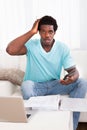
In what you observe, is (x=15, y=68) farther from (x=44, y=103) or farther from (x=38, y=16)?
(x=44, y=103)

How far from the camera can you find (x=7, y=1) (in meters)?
2.91

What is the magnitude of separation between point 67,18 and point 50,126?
185cm

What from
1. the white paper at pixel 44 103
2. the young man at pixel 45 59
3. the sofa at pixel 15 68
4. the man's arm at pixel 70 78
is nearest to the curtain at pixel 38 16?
the sofa at pixel 15 68

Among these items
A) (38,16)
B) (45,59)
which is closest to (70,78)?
(45,59)

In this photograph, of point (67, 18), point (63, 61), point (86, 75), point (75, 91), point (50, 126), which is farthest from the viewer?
point (67, 18)

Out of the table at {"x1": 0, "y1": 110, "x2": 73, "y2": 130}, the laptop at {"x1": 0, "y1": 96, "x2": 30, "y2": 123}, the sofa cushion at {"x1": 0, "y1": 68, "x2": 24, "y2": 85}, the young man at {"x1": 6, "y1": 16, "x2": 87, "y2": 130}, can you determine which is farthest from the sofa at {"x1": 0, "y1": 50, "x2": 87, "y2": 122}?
the laptop at {"x1": 0, "y1": 96, "x2": 30, "y2": 123}

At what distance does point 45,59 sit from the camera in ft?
7.32

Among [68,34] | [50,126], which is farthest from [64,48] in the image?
[50,126]

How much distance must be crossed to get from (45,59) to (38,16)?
0.81m

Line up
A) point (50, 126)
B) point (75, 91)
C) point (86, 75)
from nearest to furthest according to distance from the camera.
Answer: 1. point (50, 126)
2. point (75, 91)
3. point (86, 75)

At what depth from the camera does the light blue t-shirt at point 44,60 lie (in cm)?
223

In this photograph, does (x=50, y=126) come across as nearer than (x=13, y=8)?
Yes

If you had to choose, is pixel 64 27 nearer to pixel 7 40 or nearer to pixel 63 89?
pixel 7 40

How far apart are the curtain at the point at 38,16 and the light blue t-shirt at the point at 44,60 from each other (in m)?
0.65
